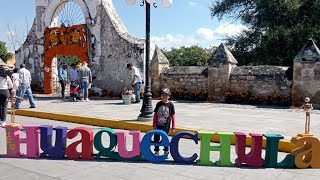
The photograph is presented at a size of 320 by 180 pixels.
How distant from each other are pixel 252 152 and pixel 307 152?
2.84 ft

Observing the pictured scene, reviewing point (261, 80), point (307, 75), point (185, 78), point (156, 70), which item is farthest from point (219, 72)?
point (307, 75)

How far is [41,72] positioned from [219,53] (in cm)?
1106

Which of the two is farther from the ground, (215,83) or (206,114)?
(215,83)

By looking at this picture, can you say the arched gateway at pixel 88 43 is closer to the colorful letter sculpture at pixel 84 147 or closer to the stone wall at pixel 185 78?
the stone wall at pixel 185 78

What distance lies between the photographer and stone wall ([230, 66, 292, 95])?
485 inches

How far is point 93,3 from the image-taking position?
16516 millimetres

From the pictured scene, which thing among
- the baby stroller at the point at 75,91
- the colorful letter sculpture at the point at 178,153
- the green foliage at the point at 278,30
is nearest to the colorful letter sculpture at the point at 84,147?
the colorful letter sculpture at the point at 178,153

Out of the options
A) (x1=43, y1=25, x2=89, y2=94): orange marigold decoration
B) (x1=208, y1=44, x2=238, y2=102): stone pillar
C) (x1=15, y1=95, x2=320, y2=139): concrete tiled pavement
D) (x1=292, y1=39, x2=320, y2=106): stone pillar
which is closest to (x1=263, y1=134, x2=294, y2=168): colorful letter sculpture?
(x1=15, y1=95, x2=320, y2=139): concrete tiled pavement

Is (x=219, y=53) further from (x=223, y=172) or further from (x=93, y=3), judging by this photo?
(x=223, y=172)

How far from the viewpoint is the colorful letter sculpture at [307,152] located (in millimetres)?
4984

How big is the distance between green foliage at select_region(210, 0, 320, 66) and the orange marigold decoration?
11756mm

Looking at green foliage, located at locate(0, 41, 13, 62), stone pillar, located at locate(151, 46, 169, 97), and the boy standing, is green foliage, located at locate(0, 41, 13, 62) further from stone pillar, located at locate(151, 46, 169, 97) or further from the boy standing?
the boy standing

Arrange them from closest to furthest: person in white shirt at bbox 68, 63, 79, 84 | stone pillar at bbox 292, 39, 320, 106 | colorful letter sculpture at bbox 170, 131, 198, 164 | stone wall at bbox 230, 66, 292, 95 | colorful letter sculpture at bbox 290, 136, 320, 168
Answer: colorful letter sculpture at bbox 290, 136, 320, 168, colorful letter sculpture at bbox 170, 131, 198, 164, stone pillar at bbox 292, 39, 320, 106, stone wall at bbox 230, 66, 292, 95, person in white shirt at bbox 68, 63, 79, 84

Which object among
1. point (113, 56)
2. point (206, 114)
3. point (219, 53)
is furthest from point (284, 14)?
point (206, 114)
